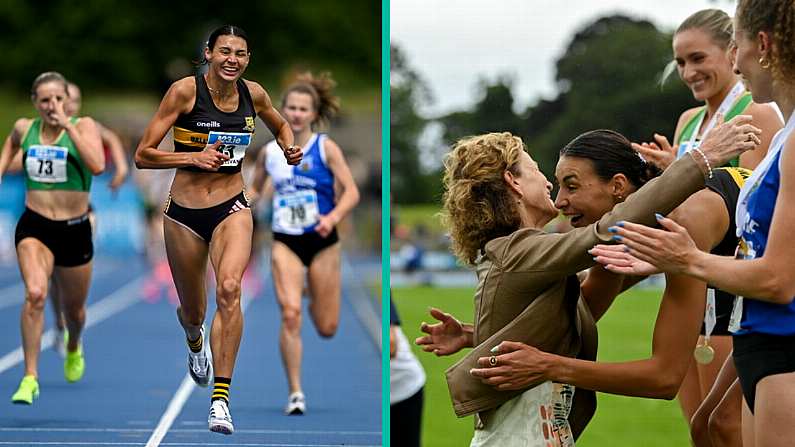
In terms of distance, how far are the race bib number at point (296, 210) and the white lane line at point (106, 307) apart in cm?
433

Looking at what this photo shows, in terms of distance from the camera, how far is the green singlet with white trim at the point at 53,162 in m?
8.45

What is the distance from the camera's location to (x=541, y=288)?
4137 mm

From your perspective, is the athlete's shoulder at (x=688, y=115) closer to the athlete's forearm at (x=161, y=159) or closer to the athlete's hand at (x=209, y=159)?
the athlete's hand at (x=209, y=159)

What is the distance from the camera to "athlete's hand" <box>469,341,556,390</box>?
13.4ft

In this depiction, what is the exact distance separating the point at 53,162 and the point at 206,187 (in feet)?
8.15

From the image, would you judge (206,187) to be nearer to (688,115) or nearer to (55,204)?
(688,115)

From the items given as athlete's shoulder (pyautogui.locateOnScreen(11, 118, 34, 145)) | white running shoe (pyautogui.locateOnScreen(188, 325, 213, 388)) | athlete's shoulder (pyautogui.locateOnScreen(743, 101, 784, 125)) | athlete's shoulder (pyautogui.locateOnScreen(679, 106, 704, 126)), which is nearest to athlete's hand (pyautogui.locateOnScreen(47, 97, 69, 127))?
athlete's shoulder (pyautogui.locateOnScreen(11, 118, 34, 145))

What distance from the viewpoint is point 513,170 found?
4.37 meters

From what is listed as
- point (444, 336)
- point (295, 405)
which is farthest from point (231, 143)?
point (295, 405)

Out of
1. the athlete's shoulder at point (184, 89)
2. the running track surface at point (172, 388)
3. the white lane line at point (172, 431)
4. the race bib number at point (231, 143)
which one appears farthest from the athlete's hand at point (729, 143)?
the white lane line at point (172, 431)

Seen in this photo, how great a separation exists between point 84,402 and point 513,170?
6209 millimetres

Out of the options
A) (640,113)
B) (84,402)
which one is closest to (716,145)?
(640,113)

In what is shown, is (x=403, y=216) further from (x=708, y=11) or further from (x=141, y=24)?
(x=141, y=24)

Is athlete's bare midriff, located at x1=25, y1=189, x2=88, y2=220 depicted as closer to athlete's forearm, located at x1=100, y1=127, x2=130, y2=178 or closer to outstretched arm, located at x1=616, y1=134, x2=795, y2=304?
athlete's forearm, located at x1=100, y1=127, x2=130, y2=178
